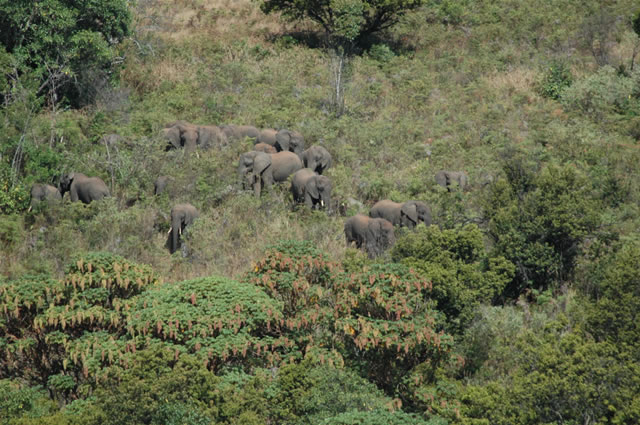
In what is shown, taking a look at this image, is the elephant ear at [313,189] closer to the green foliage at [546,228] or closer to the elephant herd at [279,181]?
the elephant herd at [279,181]

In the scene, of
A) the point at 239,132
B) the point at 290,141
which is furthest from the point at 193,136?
the point at 290,141

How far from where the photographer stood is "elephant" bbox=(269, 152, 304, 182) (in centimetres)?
1823

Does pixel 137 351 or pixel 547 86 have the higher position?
pixel 547 86

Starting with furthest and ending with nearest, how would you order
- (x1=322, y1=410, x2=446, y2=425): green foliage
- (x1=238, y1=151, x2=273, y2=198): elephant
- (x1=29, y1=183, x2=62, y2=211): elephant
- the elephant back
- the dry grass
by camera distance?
1. the dry grass
2. (x1=238, y1=151, x2=273, y2=198): elephant
3. (x1=29, y1=183, x2=62, y2=211): elephant
4. the elephant back
5. (x1=322, y1=410, x2=446, y2=425): green foliage

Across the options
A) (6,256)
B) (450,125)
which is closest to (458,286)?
(6,256)

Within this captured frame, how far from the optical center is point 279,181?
59.9 ft

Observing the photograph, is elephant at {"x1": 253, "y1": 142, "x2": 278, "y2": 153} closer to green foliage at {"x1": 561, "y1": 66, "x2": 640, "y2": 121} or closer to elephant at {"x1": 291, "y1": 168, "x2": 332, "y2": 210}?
elephant at {"x1": 291, "y1": 168, "x2": 332, "y2": 210}

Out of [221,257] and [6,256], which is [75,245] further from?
[221,257]

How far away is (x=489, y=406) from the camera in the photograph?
9422mm

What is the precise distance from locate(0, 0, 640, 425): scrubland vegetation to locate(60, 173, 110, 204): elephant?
0.39 meters

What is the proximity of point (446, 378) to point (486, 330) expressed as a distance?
→ 1.22 m

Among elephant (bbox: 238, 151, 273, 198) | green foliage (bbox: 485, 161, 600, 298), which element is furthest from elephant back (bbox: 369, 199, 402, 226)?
elephant (bbox: 238, 151, 273, 198)

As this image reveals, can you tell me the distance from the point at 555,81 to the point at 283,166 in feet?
32.9

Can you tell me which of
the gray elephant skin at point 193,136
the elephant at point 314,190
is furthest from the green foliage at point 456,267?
the gray elephant skin at point 193,136
